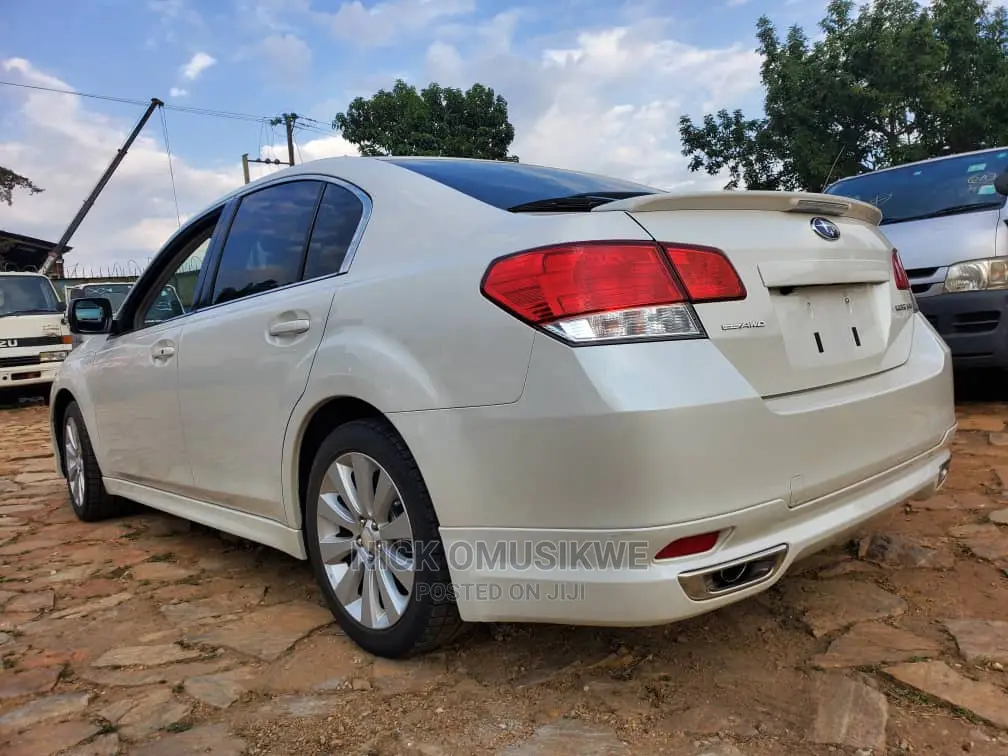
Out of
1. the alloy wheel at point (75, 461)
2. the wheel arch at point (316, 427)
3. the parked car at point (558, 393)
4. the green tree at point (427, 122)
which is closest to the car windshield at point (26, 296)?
the alloy wheel at point (75, 461)

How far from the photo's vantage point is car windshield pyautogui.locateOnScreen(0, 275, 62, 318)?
35.5 ft

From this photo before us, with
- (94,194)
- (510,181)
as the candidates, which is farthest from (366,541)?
(94,194)

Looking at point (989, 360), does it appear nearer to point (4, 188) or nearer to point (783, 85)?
point (783, 85)

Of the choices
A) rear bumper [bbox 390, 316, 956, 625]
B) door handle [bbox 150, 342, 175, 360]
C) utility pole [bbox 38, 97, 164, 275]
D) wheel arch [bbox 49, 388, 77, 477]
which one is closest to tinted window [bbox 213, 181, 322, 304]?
door handle [bbox 150, 342, 175, 360]

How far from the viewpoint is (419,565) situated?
2.02m

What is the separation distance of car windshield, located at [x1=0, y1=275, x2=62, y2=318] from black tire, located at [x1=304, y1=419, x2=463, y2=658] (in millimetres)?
10680

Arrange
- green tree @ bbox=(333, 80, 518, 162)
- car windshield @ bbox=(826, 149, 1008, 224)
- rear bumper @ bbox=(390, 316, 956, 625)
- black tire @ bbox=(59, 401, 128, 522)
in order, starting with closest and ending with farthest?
rear bumper @ bbox=(390, 316, 956, 625), black tire @ bbox=(59, 401, 128, 522), car windshield @ bbox=(826, 149, 1008, 224), green tree @ bbox=(333, 80, 518, 162)

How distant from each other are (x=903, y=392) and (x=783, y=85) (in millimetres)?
17007

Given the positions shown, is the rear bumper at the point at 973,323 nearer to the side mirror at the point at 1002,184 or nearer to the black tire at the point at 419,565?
the side mirror at the point at 1002,184

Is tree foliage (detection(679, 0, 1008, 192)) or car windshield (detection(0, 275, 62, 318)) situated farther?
tree foliage (detection(679, 0, 1008, 192))

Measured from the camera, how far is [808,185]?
17.3 m

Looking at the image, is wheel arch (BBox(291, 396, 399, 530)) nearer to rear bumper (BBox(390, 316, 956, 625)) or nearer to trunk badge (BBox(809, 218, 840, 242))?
rear bumper (BBox(390, 316, 956, 625))

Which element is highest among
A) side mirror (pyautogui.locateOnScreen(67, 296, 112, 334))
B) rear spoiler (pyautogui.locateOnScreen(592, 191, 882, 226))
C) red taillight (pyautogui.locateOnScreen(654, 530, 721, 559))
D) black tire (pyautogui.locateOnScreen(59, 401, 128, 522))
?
rear spoiler (pyautogui.locateOnScreen(592, 191, 882, 226))

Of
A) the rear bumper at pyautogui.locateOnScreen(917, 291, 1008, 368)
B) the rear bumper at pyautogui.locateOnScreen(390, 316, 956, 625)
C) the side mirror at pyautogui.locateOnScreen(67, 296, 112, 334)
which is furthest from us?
the rear bumper at pyautogui.locateOnScreen(917, 291, 1008, 368)
